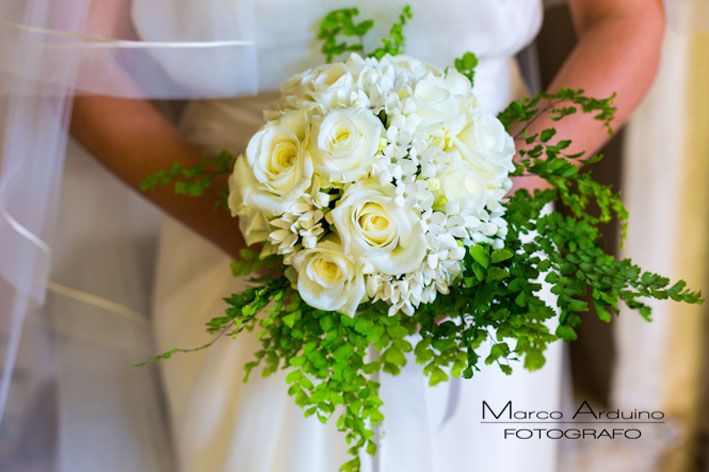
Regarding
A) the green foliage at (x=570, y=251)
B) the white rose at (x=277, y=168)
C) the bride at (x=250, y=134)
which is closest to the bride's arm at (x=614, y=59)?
the bride at (x=250, y=134)

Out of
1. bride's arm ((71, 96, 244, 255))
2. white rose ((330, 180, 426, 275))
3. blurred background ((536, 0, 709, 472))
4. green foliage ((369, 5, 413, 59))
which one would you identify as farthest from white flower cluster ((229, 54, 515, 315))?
blurred background ((536, 0, 709, 472))

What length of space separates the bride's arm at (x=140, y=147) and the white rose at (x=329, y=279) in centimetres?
28

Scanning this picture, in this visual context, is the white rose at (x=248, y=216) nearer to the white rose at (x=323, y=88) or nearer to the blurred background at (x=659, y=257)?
the white rose at (x=323, y=88)

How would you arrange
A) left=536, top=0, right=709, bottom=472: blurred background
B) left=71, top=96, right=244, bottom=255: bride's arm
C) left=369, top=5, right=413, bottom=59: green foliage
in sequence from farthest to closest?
left=536, top=0, right=709, bottom=472: blurred background → left=71, top=96, right=244, bottom=255: bride's arm → left=369, top=5, right=413, bottom=59: green foliage

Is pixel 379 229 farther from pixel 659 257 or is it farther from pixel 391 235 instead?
pixel 659 257

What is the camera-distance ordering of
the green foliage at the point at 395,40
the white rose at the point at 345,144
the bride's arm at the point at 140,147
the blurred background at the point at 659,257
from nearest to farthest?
the white rose at the point at 345,144, the green foliage at the point at 395,40, the bride's arm at the point at 140,147, the blurred background at the point at 659,257

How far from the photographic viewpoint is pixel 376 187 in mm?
553

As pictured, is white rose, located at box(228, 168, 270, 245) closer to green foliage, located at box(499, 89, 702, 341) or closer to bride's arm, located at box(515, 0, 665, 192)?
green foliage, located at box(499, 89, 702, 341)

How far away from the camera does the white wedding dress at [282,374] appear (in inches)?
30.5

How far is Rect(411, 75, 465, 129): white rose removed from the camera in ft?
1.88

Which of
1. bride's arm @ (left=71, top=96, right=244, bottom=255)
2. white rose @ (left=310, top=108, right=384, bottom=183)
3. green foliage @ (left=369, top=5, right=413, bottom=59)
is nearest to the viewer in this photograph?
white rose @ (left=310, top=108, right=384, bottom=183)

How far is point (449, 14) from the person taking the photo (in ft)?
2.67

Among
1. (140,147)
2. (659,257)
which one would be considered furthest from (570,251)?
(659,257)

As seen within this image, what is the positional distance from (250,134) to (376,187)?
37 centimetres
